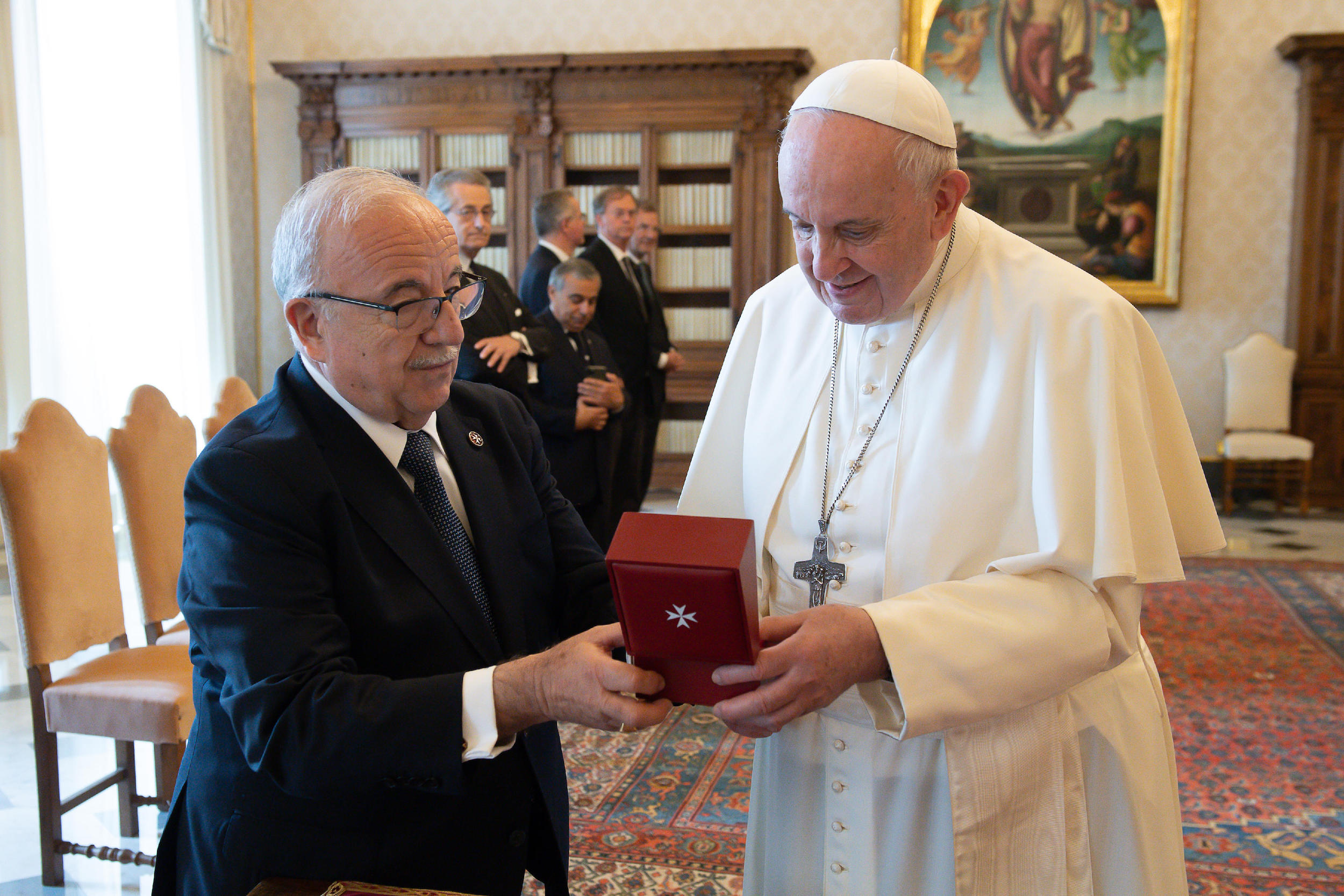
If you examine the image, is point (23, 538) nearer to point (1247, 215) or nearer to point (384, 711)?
point (384, 711)

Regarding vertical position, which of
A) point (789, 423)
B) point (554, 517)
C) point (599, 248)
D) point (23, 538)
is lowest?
point (23, 538)

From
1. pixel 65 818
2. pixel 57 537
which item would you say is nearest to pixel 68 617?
pixel 57 537

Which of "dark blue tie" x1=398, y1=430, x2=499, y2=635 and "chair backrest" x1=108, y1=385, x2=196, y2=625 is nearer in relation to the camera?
"dark blue tie" x1=398, y1=430, x2=499, y2=635

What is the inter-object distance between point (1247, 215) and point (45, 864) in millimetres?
9209

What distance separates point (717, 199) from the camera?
9023 mm

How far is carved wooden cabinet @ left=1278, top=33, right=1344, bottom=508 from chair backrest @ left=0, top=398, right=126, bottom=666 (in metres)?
8.75

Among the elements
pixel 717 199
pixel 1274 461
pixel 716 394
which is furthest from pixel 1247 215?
pixel 716 394

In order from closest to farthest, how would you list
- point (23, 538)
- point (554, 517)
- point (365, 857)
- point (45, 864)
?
point (365, 857) < point (554, 517) < point (23, 538) < point (45, 864)

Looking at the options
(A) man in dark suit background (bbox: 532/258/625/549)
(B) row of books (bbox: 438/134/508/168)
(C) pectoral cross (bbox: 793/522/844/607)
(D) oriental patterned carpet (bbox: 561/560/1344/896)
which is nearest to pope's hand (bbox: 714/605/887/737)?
(C) pectoral cross (bbox: 793/522/844/607)

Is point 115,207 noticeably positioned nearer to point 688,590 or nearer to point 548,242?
point 548,242

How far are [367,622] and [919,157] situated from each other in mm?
1034

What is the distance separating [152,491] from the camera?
3.22 meters

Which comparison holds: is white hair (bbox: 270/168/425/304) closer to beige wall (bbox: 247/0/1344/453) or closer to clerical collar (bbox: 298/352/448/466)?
clerical collar (bbox: 298/352/448/466)

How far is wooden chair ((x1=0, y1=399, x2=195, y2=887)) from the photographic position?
2.71 m
